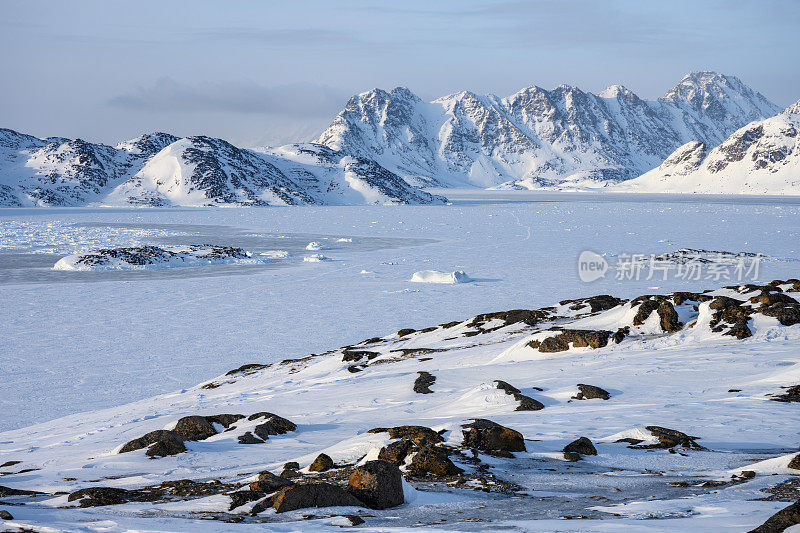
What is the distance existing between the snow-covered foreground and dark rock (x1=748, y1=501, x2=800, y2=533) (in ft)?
1.59

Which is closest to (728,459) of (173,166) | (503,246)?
(503,246)

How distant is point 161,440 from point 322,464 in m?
3.29

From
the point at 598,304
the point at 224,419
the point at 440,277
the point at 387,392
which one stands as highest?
the point at 598,304

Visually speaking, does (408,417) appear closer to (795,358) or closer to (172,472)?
(172,472)

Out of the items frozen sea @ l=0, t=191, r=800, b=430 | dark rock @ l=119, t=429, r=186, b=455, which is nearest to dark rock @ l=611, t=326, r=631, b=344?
frozen sea @ l=0, t=191, r=800, b=430

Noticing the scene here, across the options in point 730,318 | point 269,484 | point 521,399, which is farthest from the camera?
point 730,318

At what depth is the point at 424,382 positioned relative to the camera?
44.3 ft

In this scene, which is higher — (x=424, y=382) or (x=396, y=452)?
(x=396, y=452)

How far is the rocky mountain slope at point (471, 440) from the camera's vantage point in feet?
20.6

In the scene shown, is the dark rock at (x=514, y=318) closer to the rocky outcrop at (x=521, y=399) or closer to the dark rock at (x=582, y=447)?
the rocky outcrop at (x=521, y=399)

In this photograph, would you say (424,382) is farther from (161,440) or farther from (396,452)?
(396,452)

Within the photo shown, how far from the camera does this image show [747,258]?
135 feet

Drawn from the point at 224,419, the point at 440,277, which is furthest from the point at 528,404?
the point at 440,277

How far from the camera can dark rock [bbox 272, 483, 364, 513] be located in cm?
628
